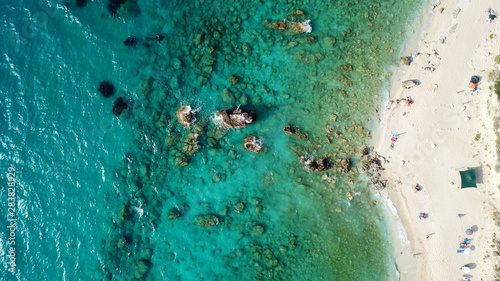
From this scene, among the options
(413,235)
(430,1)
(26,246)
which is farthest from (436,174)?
(26,246)

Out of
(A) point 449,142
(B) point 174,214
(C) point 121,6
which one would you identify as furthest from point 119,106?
(A) point 449,142

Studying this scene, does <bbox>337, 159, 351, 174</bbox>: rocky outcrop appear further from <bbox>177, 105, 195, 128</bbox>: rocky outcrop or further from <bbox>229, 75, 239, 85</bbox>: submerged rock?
<bbox>177, 105, 195, 128</bbox>: rocky outcrop

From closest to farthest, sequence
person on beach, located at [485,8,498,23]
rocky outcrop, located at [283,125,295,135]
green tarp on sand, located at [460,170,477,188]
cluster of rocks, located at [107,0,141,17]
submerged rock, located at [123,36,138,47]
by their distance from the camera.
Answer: green tarp on sand, located at [460,170,477,188] → person on beach, located at [485,8,498,23] → rocky outcrop, located at [283,125,295,135] → cluster of rocks, located at [107,0,141,17] → submerged rock, located at [123,36,138,47]

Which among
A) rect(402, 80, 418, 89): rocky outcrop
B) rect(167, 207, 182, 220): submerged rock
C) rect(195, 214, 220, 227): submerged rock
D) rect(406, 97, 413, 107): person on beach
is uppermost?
rect(402, 80, 418, 89): rocky outcrop

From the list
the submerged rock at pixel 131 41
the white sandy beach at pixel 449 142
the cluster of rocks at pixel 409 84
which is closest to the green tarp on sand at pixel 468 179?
the white sandy beach at pixel 449 142

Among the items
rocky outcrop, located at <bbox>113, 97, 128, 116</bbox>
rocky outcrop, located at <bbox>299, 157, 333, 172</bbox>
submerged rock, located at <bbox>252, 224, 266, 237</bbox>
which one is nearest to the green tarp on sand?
rocky outcrop, located at <bbox>299, 157, 333, 172</bbox>

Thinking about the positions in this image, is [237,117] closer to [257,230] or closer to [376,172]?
[257,230]

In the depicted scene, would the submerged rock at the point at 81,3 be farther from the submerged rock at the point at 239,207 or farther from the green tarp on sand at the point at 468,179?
the green tarp on sand at the point at 468,179
